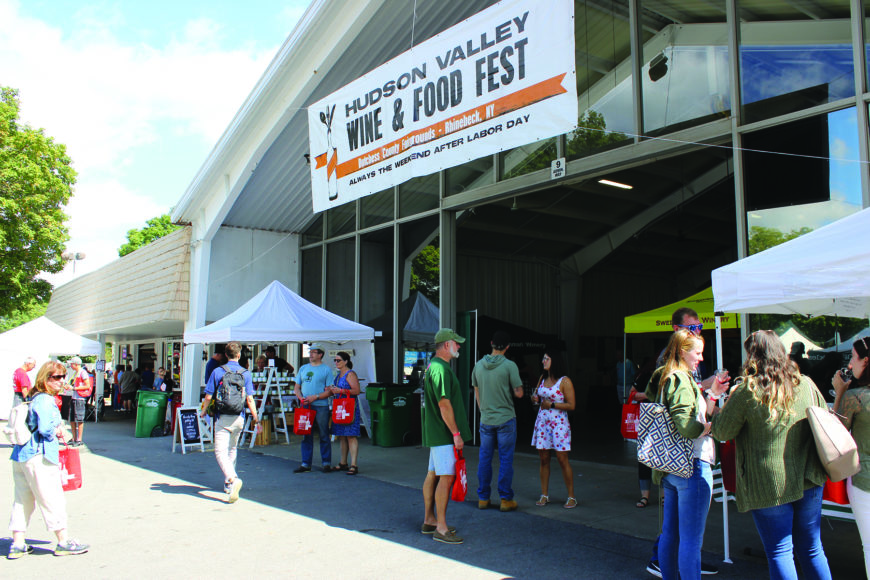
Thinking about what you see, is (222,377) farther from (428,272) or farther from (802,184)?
(802,184)

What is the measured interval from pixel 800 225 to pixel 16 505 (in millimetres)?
7652

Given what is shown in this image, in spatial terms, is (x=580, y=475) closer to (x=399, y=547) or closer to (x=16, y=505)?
(x=399, y=547)

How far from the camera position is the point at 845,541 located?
5.40m

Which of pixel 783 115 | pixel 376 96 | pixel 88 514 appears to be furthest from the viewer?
pixel 376 96

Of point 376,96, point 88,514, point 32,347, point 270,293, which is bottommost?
point 88,514

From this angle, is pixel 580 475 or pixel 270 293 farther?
pixel 270 293

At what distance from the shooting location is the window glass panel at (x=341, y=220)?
568 inches

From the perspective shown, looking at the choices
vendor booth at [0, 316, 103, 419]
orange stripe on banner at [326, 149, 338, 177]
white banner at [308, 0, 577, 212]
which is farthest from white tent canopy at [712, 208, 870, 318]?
vendor booth at [0, 316, 103, 419]

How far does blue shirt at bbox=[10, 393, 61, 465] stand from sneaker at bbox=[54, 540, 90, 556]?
0.63 m

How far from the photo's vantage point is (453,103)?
26.7 ft

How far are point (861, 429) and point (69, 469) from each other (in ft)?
18.3

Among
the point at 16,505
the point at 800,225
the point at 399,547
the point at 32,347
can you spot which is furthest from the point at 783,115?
the point at 32,347

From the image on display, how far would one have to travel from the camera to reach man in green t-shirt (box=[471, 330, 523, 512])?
637 centimetres

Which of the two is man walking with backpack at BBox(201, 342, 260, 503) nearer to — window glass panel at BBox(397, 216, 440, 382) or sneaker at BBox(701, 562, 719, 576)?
sneaker at BBox(701, 562, 719, 576)
